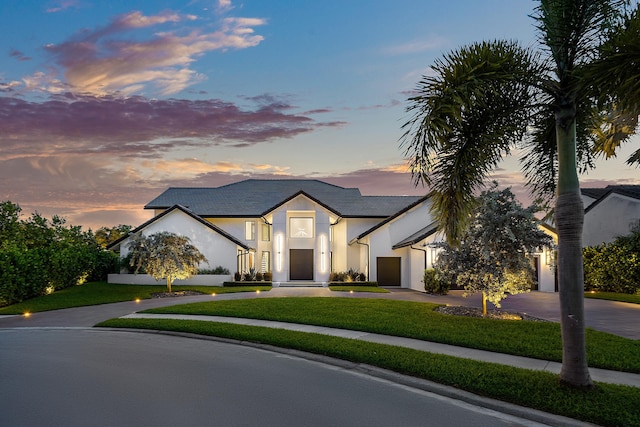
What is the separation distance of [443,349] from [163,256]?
20441mm

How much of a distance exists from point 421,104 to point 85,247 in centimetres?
3434

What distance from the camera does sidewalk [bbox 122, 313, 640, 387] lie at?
9.78 m

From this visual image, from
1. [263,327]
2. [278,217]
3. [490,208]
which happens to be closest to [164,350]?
[263,327]

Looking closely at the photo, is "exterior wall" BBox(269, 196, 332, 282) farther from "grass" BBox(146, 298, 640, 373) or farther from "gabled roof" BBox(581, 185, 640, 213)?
"gabled roof" BBox(581, 185, 640, 213)

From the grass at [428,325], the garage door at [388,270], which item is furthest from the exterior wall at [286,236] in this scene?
the grass at [428,325]

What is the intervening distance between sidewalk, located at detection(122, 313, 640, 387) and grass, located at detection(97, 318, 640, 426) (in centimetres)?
61

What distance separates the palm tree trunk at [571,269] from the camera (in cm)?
838

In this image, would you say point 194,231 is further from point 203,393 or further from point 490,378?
point 490,378

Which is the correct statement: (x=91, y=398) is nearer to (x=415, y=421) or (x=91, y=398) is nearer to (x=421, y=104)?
(x=415, y=421)

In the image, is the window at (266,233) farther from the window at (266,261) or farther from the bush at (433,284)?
the bush at (433,284)

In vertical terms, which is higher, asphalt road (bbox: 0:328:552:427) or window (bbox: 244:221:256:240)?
window (bbox: 244:221:256:240)

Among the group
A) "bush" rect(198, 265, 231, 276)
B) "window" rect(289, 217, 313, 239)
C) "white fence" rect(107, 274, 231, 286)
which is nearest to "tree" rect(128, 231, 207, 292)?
"white fence" rect(107, 274, 231, 286)

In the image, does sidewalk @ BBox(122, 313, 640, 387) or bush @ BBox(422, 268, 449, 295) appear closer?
sidewalk @ BBox(122, 313, 640, 387)

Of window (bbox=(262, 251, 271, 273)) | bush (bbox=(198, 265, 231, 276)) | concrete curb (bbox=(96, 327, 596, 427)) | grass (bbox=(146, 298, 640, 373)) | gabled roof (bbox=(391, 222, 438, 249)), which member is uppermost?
gabled roof (bbox=(391, 222, 438, 249))
